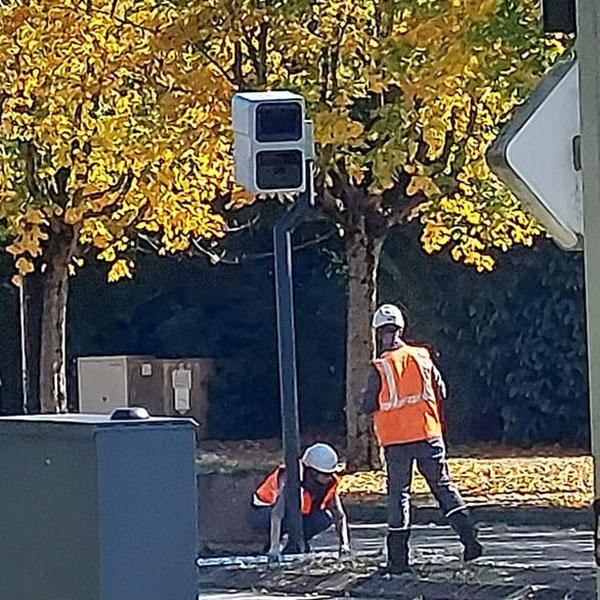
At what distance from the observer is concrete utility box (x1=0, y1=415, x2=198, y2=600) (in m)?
6.82

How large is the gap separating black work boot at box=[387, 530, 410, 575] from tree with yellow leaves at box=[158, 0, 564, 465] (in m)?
4.36

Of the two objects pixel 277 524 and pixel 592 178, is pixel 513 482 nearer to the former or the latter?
pixel 277 524

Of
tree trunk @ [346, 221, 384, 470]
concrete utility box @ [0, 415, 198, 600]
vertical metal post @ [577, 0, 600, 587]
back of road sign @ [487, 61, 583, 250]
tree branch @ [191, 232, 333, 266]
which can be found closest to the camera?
vertical metal post @ [577, 0, 600, 587]

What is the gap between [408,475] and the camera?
1336 cm

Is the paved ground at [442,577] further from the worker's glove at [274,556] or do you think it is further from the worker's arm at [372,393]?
the worker's arm at [372,393]

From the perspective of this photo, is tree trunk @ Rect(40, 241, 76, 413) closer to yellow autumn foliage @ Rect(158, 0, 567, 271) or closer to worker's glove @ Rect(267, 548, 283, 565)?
yellow autumn foliage @ Rect(158, 0, 567, 271)

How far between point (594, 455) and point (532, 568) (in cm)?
917

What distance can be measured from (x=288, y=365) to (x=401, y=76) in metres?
4.01

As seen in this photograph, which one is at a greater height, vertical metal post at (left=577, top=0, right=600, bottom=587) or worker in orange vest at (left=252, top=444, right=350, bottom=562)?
vertical metal post at (left=577, top=0, right=600, bottom=587)

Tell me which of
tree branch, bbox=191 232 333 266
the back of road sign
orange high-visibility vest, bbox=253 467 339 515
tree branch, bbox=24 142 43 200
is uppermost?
tree branch, bbox=24 142 43 200

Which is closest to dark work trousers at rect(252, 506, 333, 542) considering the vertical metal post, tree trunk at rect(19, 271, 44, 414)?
tree trunk at rect(19, 271, 44, 414)

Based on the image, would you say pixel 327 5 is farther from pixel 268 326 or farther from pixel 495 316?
pixel 268 326

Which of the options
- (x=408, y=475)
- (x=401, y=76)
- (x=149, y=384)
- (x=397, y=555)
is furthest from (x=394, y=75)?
(x=149, y=384)

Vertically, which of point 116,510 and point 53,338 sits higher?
point 53,338
